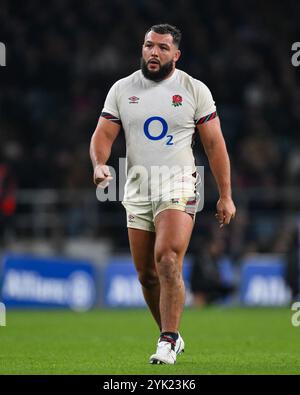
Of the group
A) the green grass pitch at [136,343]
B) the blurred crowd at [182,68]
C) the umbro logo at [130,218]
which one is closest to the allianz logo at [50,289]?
the green grass pitch at [136,343]

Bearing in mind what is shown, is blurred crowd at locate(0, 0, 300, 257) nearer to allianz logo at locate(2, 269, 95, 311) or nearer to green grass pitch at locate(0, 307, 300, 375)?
allianz logo at locate(2, 269, 95, 311)

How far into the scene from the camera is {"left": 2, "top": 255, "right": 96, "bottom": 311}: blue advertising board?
19484mm

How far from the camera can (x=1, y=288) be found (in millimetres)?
19375

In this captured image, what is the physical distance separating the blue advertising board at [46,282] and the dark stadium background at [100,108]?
17.6 inches

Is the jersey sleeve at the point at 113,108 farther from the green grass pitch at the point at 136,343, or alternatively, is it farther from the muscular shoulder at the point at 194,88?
the green grass pitch at the point at 136,343

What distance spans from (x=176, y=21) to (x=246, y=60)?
1.75 metres

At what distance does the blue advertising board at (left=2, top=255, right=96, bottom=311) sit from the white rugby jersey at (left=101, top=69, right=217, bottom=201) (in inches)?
426

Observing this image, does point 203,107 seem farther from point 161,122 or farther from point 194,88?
point 161,122

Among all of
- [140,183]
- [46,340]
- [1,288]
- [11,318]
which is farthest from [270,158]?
[140,183]

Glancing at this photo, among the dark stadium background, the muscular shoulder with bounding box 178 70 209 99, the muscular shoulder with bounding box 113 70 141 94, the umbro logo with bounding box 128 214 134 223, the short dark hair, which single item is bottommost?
the umbro logo with bounding box 128 214 134 223

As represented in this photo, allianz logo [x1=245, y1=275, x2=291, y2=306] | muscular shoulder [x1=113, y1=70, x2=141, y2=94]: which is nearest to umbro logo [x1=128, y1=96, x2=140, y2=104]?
muscular shoulder [x1=113, y1=70, x2=141, y2=94]

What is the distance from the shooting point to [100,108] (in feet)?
75.8

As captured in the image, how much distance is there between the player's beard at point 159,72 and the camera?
8836mm

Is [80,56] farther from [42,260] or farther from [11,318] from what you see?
[11,318]
